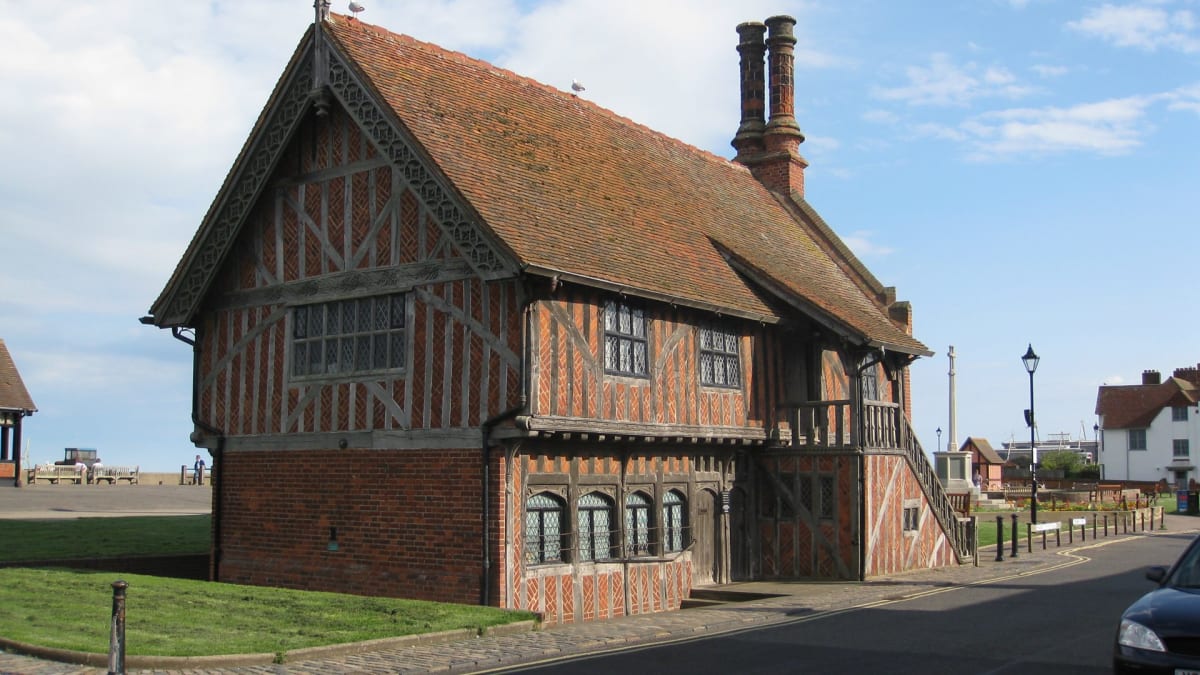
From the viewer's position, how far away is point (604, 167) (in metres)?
21.5

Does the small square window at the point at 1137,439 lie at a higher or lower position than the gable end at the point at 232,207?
lower

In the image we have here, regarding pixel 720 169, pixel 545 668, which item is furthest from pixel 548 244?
pixel 720 169

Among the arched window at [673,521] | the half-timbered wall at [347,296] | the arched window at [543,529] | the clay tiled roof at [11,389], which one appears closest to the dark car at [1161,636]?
the half-timbered wall at [347,296]

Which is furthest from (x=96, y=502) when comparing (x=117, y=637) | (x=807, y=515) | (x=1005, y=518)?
(x=1005, y=518)

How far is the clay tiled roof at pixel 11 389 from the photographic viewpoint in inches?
1743

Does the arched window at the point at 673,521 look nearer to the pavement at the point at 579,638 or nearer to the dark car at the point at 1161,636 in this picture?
the pavement at the point at 579,638

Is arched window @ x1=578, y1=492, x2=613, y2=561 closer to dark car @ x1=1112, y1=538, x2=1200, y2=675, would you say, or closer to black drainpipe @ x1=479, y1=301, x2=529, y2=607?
black drainpipe @ x1=479, y1=301, x2=529, y2=607

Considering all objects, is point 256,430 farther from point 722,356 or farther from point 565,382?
point 722,356

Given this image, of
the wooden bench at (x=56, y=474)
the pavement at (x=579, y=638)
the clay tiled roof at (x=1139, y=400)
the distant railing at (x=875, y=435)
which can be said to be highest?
the clay tiled roof at (x=1139, y=400)

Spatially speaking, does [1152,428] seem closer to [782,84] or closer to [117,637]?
[782,84]

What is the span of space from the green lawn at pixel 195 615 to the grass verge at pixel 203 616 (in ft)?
0.04

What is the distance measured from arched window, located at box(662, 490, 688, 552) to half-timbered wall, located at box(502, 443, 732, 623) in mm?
110

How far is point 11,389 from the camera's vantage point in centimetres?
4516

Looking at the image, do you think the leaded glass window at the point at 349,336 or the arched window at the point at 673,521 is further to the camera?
the arched window at the point at 673,521
